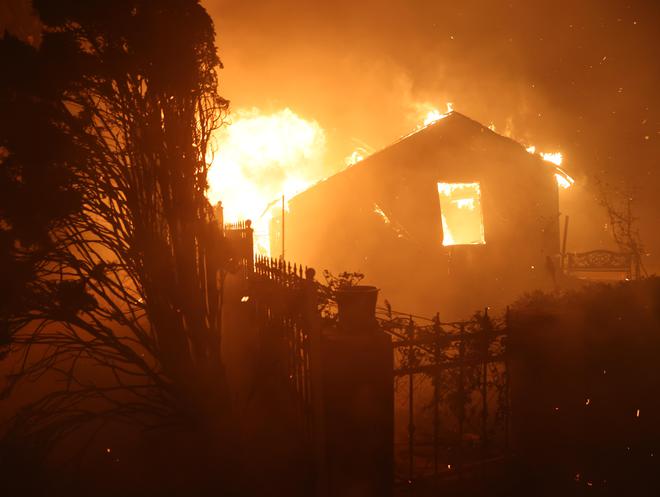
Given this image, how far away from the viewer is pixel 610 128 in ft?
131

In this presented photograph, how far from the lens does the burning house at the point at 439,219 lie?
17891mm

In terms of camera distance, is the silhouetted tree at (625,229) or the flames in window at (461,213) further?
the flames in window at (461,213)

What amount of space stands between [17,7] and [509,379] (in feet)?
65.2

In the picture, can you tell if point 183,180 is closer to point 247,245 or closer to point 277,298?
point 277,298

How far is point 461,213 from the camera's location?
20.6 meters

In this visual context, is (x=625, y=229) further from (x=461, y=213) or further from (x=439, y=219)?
(x=439, y=219)

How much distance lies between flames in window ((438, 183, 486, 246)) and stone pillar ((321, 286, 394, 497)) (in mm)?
15588

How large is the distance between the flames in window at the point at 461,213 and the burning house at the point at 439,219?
0.07 metres

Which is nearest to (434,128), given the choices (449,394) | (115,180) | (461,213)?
(461,213)

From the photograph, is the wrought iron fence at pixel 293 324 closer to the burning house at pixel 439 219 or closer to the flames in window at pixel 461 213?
the burning house at pixel 439 219

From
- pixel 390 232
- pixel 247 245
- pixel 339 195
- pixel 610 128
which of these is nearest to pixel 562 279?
pixel 390 232

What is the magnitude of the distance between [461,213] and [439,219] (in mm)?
3129

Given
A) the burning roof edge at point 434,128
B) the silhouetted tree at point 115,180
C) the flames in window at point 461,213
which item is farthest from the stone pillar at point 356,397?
the flames in window at point 461,213

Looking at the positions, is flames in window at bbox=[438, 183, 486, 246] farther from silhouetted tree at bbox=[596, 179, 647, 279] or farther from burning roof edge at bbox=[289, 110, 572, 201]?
silhouetted tree at bbox=[596, 179, 647, 279]
